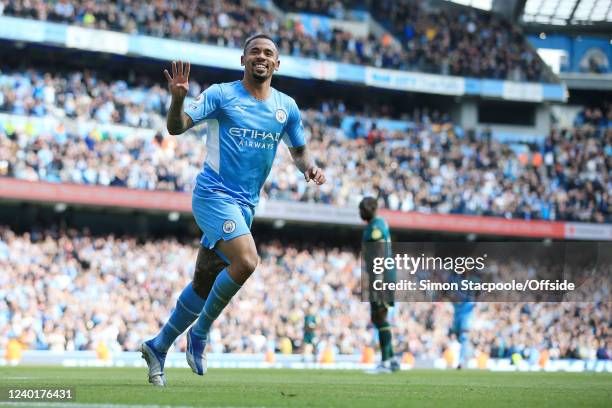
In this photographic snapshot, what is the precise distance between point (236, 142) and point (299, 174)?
28.9m

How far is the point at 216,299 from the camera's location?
862 cm

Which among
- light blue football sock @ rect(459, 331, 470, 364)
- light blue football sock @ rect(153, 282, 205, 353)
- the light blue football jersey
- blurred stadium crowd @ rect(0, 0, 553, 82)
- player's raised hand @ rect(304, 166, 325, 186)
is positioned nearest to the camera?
A: the light blue football jersey

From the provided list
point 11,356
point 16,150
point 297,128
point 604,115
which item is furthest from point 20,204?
point 604,115

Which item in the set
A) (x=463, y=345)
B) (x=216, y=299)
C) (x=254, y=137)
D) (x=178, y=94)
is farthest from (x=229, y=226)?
(x=463, y=345)

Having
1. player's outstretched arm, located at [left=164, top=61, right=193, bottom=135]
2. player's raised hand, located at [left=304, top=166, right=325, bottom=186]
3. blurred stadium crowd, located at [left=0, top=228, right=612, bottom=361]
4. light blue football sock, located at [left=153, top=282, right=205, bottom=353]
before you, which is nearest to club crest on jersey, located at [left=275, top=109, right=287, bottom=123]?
player's raised hand, located at [left=304, top=166, right=325, bottom=186]

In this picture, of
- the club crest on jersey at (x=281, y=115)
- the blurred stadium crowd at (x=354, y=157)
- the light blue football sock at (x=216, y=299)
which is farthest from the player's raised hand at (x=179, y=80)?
the blurred stadium crowd at (x=354, y=157)

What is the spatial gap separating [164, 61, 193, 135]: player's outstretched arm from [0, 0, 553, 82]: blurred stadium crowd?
29.9m

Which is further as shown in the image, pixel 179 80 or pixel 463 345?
pixel 463 345

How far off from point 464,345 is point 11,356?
10.1 m

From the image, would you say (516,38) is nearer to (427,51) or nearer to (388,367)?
(427,51)

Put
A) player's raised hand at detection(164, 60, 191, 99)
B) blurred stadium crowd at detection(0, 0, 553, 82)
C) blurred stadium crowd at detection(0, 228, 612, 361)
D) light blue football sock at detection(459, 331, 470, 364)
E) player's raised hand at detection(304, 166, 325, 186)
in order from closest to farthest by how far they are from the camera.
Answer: player's raised hand at detection(164, 60, 191, 99) → player's raised hand at detection(304, 166, 325, 186) → light blue football sock at detection(459, 331, 470, 364) → blurred stadium crowd at detection(0, 228, 612, 361) → blurred stadium crowd at detection(0, 0, 553, 82)

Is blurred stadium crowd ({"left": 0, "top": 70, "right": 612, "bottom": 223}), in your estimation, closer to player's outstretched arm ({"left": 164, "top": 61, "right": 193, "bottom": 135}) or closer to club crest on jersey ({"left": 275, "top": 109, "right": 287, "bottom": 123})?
club crest on jersey ({"left": 275, "top": 109, "right": 287, "bottom": 123})

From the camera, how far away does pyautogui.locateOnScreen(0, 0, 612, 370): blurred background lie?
28.6 m

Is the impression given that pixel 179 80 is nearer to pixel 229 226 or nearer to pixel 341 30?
pixel 229 226
